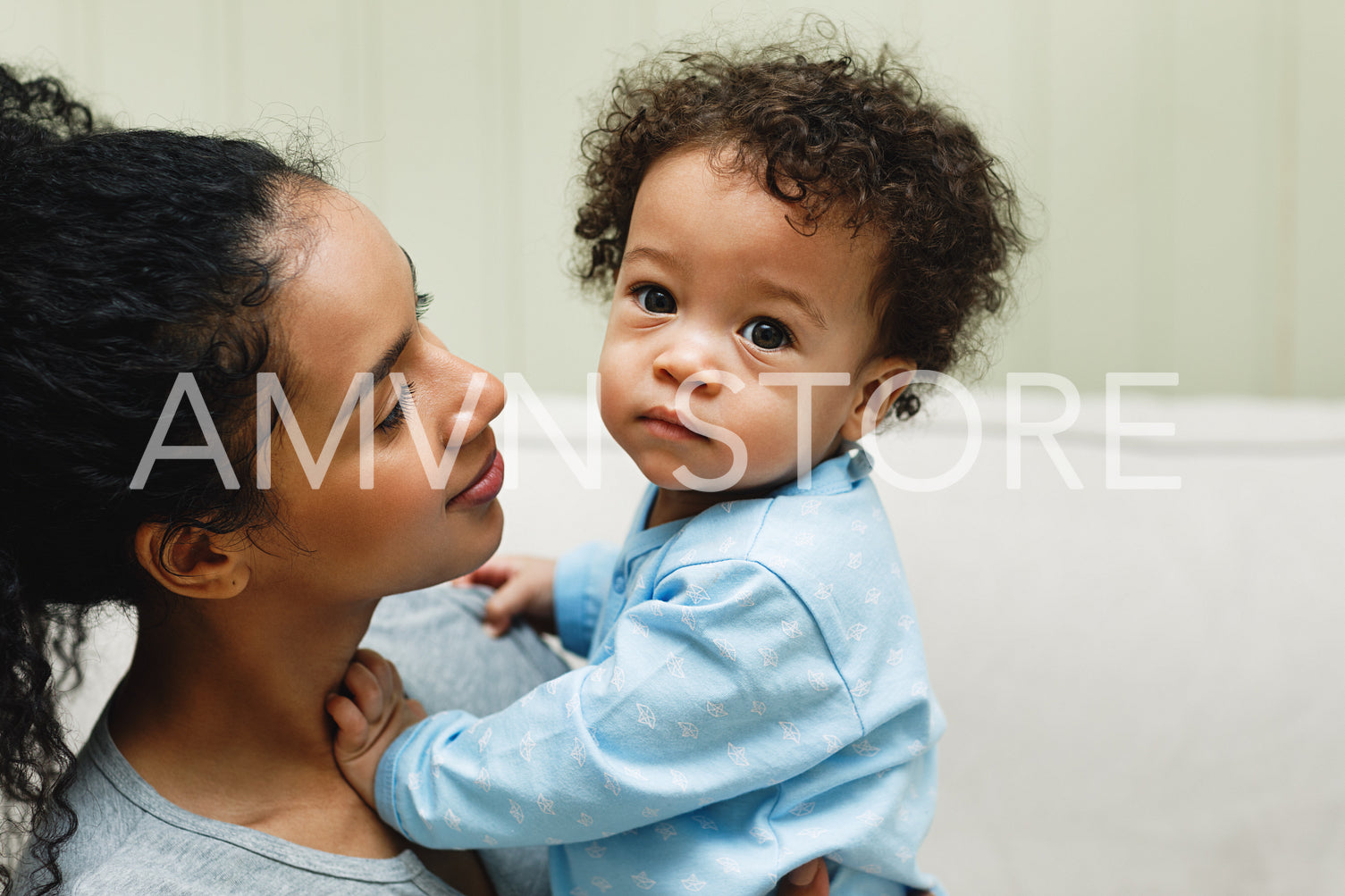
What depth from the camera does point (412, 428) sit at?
900 millimetres

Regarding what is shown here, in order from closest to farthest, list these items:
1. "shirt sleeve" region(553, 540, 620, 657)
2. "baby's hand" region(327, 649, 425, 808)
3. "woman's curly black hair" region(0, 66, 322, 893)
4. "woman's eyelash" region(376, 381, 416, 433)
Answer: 1. "woman's curly black hair" region(0, 66, 322, 893)
2. "woman's eyelash" region(376, 381, 416, 433)
3. "baby's hand" region(327, 649, 425, 808)
4. "shirt sleeve" region(553, 540, 620, 657)

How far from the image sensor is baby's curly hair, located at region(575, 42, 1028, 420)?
36.4 inches

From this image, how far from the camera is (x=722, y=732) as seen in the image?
0.88 metres

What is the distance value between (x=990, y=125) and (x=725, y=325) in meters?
1.28

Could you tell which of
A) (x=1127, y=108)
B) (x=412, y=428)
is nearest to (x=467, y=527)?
(x=412, y=428)

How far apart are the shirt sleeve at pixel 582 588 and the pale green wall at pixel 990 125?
0.72 metres

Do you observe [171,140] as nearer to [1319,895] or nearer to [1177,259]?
[1319,895]

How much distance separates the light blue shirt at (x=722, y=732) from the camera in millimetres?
866

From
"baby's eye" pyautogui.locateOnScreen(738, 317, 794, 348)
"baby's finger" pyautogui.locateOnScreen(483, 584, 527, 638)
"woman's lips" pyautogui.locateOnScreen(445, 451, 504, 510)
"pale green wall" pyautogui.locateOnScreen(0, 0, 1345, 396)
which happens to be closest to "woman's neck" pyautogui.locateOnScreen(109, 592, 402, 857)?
"woman's lips" pyautogui.locateOnScreen(445, 451, 504, 510)

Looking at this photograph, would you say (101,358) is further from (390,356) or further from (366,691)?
(366,691)

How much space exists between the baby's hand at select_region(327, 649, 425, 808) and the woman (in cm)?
2

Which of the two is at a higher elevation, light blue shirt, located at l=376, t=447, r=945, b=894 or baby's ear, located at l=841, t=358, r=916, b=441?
baby's ear, located at l=841, t=358, r=916, b=441

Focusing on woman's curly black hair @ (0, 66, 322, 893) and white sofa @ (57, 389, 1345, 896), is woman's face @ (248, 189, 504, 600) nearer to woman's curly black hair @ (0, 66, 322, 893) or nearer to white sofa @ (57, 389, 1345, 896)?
woman's curly black hair @ (0, 66, 322, 893)

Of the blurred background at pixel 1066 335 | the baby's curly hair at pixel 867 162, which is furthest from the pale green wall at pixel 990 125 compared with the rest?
the baby's curly hair at pixel 867 162
